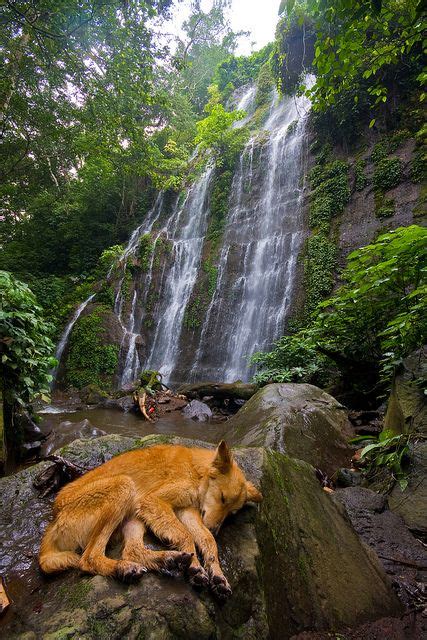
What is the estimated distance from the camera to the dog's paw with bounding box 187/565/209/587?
1.58 metres

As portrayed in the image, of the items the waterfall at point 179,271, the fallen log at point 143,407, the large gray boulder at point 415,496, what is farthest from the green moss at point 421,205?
the fallen log at point 143,407

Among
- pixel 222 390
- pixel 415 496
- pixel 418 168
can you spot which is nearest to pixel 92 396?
pixel 222 390

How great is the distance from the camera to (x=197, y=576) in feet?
5.20

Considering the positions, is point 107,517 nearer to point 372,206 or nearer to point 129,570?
point 129,570

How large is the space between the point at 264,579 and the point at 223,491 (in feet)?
1.68

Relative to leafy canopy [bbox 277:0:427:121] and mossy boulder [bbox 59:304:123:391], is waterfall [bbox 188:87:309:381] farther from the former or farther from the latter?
leafy canopy [bbox 277:0:427:121]

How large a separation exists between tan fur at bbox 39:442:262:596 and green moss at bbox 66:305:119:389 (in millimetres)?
15510

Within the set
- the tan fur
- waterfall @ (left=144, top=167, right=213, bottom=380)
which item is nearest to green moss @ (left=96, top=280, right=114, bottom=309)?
waterfall @ (left=144, top=167, right=213, bottom=380)

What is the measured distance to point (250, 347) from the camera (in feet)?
52.6

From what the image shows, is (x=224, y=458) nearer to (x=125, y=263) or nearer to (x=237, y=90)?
(x=125, y=263)

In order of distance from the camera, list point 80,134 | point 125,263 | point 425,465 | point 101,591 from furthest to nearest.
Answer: point 125,263 → point 80,134 → point 425,465 → point 101,591

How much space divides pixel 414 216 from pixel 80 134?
47.5ft

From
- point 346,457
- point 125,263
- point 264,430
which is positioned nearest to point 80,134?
point 125,263

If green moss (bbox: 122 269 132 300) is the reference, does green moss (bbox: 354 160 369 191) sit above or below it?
above
